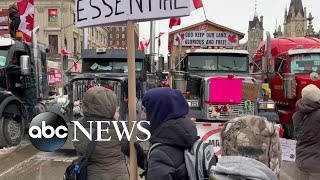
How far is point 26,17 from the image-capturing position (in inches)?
462

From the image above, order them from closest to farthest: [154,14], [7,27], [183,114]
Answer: [183,114] → [154,14] → [7,27]

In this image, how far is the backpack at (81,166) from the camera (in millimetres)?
2988

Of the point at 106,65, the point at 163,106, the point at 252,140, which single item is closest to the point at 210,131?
the point at 106,65

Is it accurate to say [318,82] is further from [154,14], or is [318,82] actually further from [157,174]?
[157,174]

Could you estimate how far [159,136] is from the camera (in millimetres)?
2488

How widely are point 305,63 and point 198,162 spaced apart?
30.9 feet

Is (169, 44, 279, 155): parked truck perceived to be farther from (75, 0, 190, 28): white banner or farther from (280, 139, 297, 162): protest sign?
(75, 0, 190, 28): white banner

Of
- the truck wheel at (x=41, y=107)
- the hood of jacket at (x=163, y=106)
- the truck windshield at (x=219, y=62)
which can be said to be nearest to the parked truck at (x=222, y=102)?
the truck windshield at (x=219, y=62)

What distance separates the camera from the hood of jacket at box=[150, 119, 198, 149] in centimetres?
247

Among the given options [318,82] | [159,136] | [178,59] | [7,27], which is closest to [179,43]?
[178,59]

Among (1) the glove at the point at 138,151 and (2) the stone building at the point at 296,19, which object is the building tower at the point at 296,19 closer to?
(2) the stone building at the point at 296,19

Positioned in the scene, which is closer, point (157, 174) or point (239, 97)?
point (157, 174)

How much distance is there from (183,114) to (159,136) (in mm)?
217

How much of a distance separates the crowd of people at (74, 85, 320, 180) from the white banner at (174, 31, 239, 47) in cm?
875
